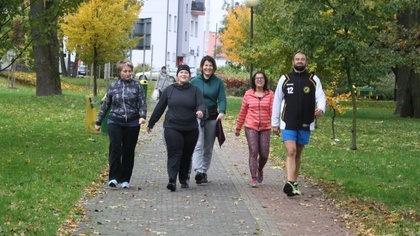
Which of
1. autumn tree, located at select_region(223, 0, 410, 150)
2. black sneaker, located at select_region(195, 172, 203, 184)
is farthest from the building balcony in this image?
black sneaker, located at select_region(195, 172, 203, 184)

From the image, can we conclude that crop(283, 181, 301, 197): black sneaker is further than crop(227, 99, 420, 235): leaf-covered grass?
Yes

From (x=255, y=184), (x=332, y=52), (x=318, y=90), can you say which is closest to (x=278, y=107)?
(x=318, y=90)

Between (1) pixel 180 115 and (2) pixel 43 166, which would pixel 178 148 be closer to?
(1) pixel 180 115

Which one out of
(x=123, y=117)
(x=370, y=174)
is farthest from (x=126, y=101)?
(x=370, y=174)

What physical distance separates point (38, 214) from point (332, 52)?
34.6ft

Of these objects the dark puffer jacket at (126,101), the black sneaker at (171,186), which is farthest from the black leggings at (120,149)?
the black sneaker at (171,186)

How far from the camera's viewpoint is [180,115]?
41.8 ft

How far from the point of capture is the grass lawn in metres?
10.2

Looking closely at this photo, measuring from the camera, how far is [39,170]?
13727 mm

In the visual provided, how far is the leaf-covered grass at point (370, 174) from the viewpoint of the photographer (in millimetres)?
10602

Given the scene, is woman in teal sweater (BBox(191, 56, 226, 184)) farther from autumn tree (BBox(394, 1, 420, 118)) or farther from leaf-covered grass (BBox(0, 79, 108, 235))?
autumn tree (BBox(394, 1, 420, 118))

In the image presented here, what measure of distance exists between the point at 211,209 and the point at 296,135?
1.91m

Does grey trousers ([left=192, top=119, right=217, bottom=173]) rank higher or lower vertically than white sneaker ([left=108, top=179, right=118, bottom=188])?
higher

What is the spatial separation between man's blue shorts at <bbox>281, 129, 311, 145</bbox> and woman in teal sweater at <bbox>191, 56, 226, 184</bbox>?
4.32ft
